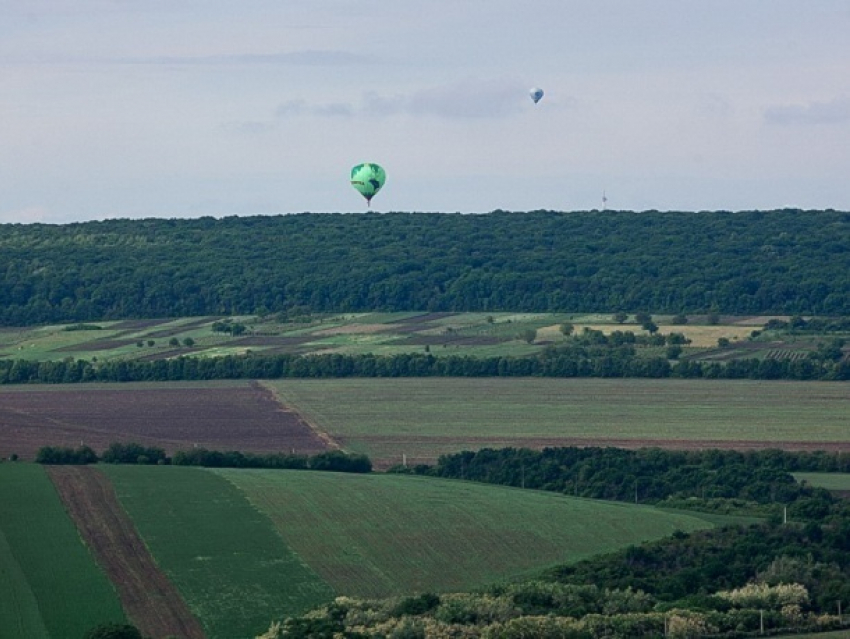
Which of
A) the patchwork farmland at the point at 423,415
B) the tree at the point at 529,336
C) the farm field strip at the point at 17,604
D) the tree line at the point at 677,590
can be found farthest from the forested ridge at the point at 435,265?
the farm field strip at the point at 17,604

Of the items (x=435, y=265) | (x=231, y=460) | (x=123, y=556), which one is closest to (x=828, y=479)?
(x=231, y=460)

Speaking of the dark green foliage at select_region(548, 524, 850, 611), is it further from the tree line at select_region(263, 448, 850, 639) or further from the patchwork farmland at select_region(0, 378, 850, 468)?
the patchwork farmland at select_region(0, 378, 850, 468)

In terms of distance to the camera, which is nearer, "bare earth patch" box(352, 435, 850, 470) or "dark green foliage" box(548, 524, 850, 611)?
"dark green foliage" box(548, 524, 850, 611)

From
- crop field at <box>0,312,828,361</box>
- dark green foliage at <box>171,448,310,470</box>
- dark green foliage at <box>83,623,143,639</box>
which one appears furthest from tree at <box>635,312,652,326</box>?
dark green foliage at <box>83,623,143,639</box>

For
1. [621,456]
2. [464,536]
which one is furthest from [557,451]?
[464,536]

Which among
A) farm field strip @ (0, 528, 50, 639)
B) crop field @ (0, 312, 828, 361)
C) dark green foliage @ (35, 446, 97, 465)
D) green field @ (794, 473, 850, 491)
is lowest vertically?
farm field strip @ (0, 528, 50, 639)
